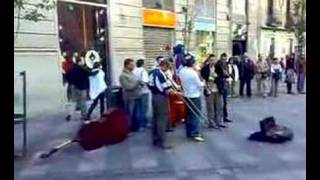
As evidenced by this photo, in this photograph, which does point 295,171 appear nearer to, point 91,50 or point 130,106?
point 130,106

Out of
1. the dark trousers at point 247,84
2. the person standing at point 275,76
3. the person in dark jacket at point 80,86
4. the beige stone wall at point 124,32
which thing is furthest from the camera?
the person standing at point 275,76

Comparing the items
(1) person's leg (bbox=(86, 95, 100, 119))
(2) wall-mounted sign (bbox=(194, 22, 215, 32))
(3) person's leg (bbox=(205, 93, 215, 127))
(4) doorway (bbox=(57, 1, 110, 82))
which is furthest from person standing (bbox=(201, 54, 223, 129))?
(2) wall-mounted sign (bbox=(194, 22, 215, 32))

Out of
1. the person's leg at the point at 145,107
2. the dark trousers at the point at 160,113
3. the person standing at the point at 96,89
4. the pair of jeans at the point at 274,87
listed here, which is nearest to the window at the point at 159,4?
the pair of jeans at the point at 274,87

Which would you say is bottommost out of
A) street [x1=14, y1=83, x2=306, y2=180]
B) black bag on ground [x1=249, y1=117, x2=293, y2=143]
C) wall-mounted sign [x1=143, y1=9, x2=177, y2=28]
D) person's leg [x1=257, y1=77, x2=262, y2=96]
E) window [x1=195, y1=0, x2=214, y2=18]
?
street [x1=14, y1=83, x2=306, y2=180]

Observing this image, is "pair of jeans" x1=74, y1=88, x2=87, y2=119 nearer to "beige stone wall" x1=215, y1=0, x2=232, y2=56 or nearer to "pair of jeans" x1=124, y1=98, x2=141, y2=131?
"pair of jeans" x1=124, y1=98, x2=141, y2=131

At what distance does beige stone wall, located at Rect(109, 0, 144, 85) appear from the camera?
1576cm

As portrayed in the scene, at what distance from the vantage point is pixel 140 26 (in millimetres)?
17344

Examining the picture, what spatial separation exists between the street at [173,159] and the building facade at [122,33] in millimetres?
2303

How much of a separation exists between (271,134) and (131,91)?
2.78m

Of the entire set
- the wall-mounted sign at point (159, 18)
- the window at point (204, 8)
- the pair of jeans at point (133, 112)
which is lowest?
the pair of jeans at point (133, 112)

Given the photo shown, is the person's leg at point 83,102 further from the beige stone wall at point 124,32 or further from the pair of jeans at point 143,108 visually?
the beige stone wall at point 124,32

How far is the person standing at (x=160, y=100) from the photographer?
318 inches
